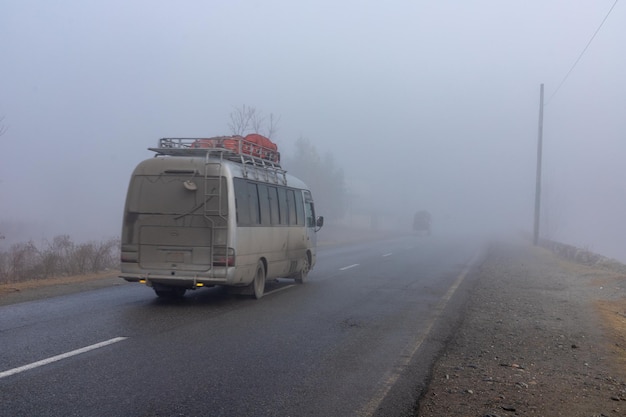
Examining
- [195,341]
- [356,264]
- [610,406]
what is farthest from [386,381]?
[356,264]

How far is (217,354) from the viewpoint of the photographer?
812cm

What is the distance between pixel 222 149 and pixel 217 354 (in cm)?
551


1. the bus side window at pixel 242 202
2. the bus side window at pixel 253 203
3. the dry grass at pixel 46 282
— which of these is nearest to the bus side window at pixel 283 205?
the bus side window at pixel 253 203

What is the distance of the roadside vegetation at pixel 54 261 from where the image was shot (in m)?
17.5

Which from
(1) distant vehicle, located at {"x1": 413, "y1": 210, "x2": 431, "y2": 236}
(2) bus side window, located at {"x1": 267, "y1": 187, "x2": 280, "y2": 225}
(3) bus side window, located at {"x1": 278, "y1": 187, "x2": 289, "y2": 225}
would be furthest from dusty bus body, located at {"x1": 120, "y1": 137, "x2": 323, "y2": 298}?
(1) distant vehicle, located at {"x1": 413, "y1": 210, "x2": 431, "y2": 236}

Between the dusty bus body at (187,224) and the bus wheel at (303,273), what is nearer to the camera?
the dusty bus body at (187,224)

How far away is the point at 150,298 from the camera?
1341 centimetres

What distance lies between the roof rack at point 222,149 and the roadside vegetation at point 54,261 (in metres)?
6.63

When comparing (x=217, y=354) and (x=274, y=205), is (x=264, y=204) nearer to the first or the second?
(x=274, y=205)

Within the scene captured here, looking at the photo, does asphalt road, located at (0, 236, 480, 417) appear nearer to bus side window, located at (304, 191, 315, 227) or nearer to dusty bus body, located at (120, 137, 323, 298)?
dusty bus body, located at (120, 137, 323, 298)

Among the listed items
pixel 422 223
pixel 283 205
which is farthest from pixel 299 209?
pixel 422 223

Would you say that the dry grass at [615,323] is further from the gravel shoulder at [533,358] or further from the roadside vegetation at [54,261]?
the roadside vegetation at [54,261]

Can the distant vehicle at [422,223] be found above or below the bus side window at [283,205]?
below

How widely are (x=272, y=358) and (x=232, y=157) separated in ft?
20.5
